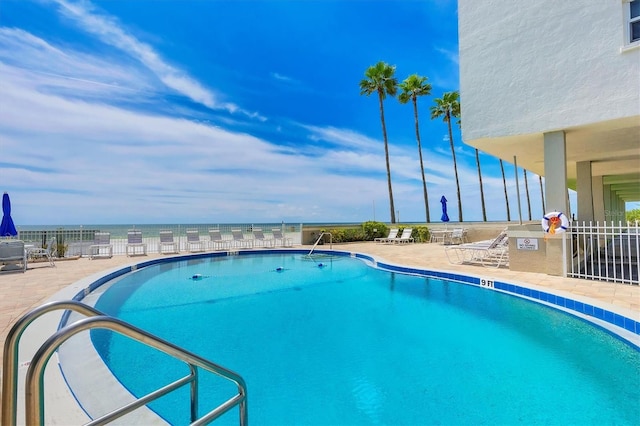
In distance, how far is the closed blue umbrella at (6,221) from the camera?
9.96 m

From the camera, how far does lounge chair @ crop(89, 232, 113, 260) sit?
12016 millimetres

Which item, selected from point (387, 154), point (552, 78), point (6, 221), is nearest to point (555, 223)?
point (552, 78)

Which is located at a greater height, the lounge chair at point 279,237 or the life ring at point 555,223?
the life ring at point 555,223

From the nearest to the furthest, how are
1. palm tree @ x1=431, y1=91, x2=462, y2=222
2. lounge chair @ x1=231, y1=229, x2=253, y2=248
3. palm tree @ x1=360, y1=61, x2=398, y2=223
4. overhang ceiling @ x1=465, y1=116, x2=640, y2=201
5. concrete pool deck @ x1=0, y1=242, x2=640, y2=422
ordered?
concrete pool deck @ x1=0, y1=242, x2=640, y2=422 < overhang ceiling @ x1=465, y1=116, x2=640, y2=201 < lounge chair @ x1=231, y1=229, x2=253, y2=248 < palm tree @ x1=360, y1=61, x2=398, y2=223 < palm tree @ x1=431, y1=91, x2=462, y2=222

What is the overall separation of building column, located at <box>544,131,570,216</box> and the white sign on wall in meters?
0.82

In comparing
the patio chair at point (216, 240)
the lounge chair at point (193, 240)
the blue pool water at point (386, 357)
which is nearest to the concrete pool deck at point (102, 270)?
the blue pool water at point (386, 357)

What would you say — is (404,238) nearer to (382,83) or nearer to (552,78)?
(552,78)

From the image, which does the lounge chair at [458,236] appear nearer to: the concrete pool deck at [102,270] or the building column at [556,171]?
the concrete pool deck at [102,270]

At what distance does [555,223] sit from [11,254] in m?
13.6

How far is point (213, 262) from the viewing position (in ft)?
42.3

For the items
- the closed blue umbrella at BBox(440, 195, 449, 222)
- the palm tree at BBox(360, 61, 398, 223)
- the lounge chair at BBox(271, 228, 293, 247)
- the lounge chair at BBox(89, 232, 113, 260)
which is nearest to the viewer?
the lounge chair at BBox(89, 232, 113, 260)

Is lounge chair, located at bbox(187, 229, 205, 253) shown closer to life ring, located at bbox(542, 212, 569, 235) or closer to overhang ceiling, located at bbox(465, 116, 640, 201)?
overhang ceiling, located at bbox(465, 116, 640, 201)

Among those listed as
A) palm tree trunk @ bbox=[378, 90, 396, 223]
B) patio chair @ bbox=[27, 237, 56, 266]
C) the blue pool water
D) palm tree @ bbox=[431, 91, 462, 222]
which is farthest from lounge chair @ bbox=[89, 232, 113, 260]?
palm tree @ bbox=[431, 91, 462, 222]

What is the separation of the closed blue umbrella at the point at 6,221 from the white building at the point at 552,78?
1381cm
